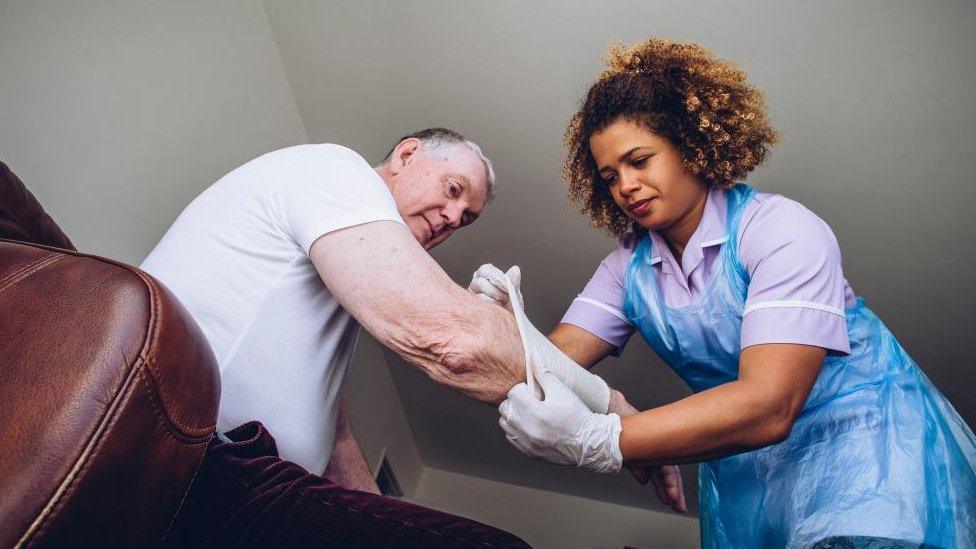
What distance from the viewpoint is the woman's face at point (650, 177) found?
1.09 meters

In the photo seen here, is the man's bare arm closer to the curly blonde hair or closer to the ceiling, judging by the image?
the curly blonde hair

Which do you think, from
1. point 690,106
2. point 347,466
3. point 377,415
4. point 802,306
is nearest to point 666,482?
point 802,306

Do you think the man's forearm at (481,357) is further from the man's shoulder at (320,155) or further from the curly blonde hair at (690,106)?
the curly blonde hair at (690,106)

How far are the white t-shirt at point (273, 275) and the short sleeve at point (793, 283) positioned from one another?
0.67 meters

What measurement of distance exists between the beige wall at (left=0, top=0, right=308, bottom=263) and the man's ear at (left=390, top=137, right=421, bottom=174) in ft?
1.90

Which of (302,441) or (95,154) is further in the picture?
(95,154)

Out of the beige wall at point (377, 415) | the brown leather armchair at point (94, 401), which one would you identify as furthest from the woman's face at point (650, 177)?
the beige wall at point (377, 415)

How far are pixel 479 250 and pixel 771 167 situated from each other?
3.29ft

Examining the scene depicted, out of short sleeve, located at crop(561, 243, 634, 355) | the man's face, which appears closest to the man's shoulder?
the man's face

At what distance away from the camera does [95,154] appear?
1.06m

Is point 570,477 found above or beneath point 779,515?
beneath

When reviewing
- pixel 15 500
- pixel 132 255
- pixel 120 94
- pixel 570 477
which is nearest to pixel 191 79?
pixel 120 94

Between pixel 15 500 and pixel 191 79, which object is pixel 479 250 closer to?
pixel 191 79

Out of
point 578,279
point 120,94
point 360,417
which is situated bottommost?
point 360,417
